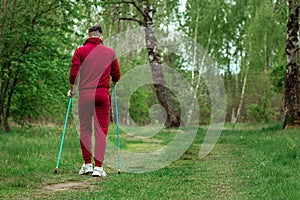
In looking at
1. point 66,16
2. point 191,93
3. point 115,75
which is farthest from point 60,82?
point 191,93

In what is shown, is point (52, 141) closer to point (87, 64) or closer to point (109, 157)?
point (109, 157)

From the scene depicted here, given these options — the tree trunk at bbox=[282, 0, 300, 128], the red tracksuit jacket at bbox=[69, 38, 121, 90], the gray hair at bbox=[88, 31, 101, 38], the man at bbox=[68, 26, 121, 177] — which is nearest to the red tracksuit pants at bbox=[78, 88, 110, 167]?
the man at bbox=[68, 26, 121, 177]

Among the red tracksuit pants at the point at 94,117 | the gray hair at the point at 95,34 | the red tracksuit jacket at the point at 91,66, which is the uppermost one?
the gray hair at the point at 95,34

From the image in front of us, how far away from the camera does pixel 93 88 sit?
7.52m

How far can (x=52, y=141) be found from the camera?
40.2ft

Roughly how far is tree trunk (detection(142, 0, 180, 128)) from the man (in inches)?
522

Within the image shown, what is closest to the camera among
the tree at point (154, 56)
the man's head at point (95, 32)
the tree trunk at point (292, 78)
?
the man's head at point (95, 32)

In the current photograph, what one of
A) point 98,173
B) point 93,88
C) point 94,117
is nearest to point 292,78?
point 94,117

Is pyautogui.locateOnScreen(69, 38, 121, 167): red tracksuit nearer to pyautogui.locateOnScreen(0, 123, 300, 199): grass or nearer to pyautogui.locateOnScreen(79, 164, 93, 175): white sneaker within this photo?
pyautogui.locateOnScreen(79, 164, 93, 175): white sneaker

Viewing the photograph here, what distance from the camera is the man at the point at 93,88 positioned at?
752cm

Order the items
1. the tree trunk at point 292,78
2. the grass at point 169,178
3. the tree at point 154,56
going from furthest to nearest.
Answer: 1. the tree at point 154,56
2. the tree trunk at point 292,78
3. the grass at point 169,178

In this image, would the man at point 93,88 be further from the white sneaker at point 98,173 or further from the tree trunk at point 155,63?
the tree trunk at point 155,63

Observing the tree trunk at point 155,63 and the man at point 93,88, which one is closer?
the man at point 93,88

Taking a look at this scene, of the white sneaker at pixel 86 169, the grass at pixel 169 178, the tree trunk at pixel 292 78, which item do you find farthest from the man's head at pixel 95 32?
the tree trunk at pixel 292 78
